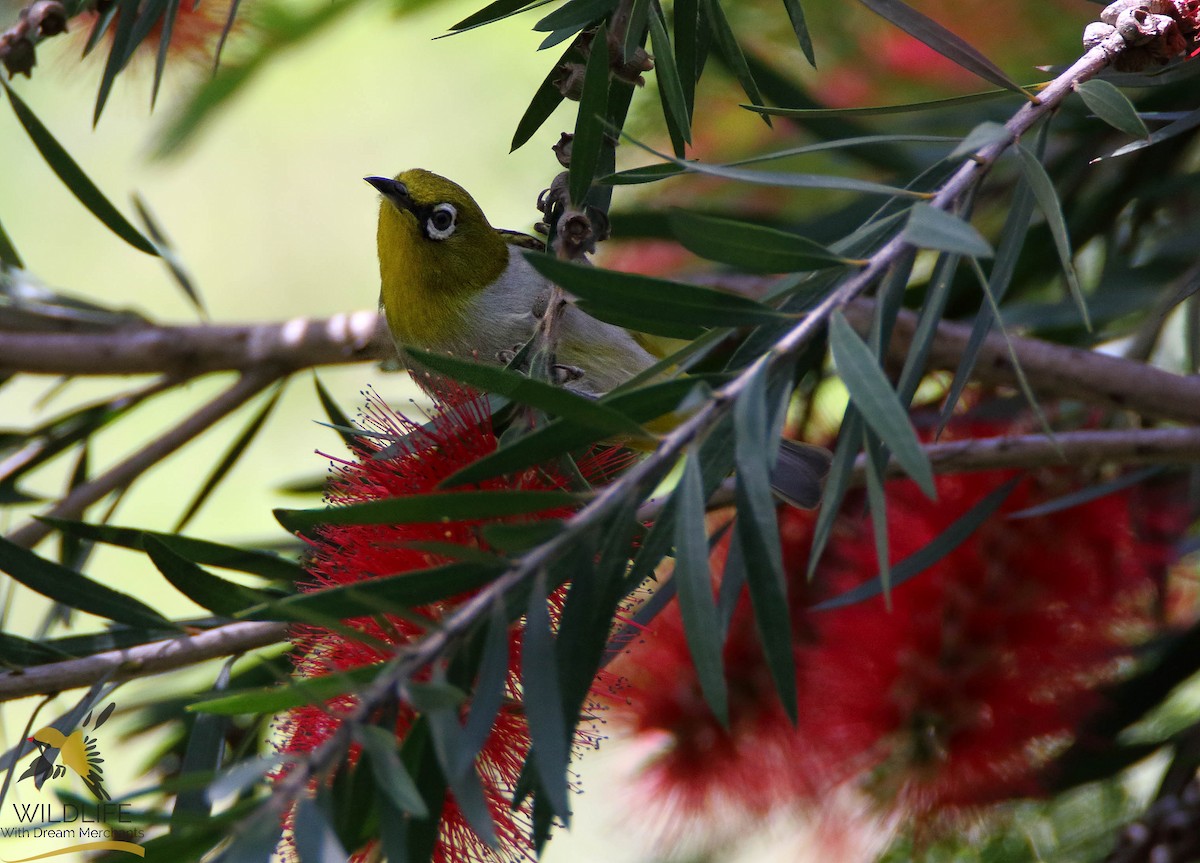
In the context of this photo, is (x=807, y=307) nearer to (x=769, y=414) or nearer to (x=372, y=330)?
(x=769, y=414)

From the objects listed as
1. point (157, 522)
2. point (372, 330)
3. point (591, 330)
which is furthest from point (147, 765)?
point (157, 522)

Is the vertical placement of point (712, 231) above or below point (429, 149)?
below

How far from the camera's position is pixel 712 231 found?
2.61ft

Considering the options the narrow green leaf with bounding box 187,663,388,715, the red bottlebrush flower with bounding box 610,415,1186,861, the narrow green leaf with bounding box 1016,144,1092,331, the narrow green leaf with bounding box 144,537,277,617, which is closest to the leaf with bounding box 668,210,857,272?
the narrow green leaf with bounding box 1016,144,1092,331

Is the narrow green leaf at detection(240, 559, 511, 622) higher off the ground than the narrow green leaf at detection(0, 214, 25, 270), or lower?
lower

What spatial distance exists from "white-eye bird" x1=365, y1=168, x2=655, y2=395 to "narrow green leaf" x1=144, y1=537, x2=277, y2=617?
67cm

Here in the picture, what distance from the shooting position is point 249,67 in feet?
6.81

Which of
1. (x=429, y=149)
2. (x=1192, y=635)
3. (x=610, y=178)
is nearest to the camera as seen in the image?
(x=610, y=178)

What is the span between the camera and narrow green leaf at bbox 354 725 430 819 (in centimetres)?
60

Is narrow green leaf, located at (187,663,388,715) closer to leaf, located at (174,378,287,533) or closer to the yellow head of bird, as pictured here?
leaf, located at (174,378,287,533)

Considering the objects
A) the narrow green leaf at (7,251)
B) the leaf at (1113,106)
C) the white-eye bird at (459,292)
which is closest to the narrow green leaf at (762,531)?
the leaf at (1113,106)

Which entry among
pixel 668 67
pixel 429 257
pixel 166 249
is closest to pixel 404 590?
pixel 668 67

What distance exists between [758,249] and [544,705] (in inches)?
13.9

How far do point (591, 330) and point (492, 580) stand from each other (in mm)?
1012
